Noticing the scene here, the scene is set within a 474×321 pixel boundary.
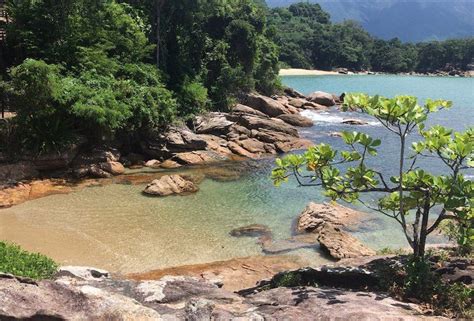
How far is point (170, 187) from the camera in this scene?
62.3 ft

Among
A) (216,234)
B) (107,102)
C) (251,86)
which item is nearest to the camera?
(216,234)

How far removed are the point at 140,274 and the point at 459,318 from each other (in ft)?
Result: 26.3

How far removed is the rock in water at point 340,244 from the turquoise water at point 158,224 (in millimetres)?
439

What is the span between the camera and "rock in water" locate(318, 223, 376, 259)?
44.3 ft

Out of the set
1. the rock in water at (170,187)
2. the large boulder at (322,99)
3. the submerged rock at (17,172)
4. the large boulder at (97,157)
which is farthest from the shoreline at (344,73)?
the submerged rock at (17,172)

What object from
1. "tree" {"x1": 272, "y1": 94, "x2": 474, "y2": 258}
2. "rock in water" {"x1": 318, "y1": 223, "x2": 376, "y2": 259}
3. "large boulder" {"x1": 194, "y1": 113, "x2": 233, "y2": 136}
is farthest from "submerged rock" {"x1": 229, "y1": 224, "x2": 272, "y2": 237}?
"large boulder" {"x1": 194, "y1": 113, "x2": 233, "y2": 136}

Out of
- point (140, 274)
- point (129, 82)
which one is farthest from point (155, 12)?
point (140, 274)

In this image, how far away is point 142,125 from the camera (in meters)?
25.0

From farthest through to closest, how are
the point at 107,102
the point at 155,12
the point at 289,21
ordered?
the point at 289,21, the point at 155,12, the point at 107,102

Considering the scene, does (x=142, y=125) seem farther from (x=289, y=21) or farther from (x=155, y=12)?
(x=289, y=21)

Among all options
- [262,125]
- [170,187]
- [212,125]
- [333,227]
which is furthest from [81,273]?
[262,125]

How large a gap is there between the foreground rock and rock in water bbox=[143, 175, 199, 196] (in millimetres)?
10891

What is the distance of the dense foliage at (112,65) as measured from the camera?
2014 centimetres

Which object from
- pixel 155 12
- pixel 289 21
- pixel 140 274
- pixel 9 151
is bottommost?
pixel 140 274
